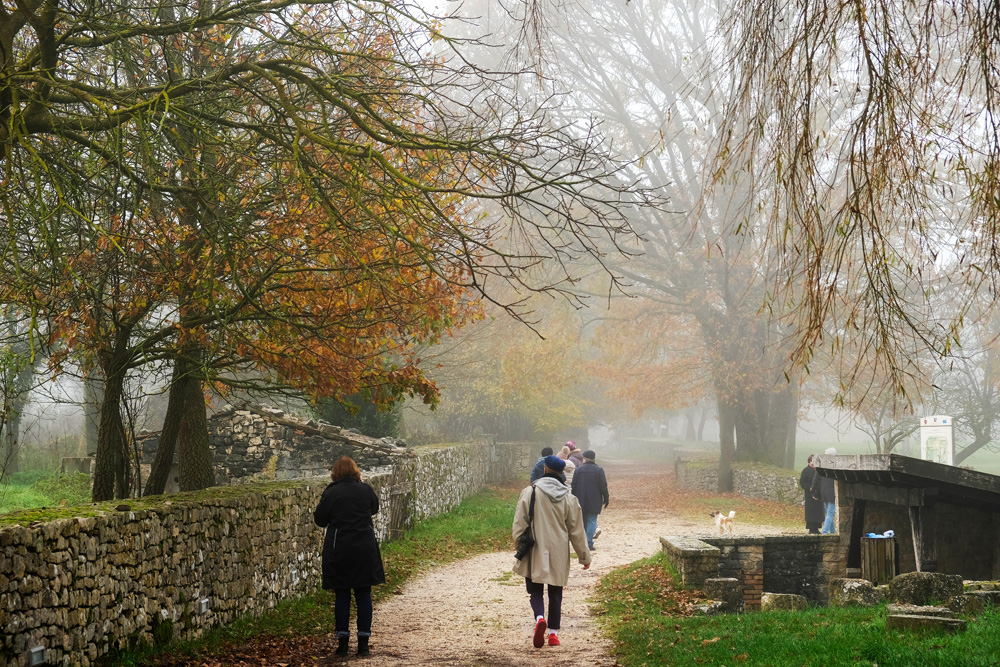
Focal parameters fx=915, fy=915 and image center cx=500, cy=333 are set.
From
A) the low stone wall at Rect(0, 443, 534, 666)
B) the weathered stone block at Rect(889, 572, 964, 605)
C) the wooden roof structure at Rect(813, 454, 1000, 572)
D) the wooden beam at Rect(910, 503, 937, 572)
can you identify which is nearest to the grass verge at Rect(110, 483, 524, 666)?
the low stone wall at Rect(0, 443, 534, 666)

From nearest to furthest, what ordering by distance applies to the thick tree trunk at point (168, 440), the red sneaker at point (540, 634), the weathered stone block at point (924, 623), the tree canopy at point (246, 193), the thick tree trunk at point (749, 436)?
the weathered stone block at point (924, 623) → the tree canopy at point (246, 193) → the red sneaker at point (540, 634) → the thick tree trunk at point (168, 440) → the thick tree trunk at point (749, 436)

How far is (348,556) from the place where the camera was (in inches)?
348

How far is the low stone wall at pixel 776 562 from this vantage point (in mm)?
12812

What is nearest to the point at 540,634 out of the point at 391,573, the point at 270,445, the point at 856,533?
the point at 391,573

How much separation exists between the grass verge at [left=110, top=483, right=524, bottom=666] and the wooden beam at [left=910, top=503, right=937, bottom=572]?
698 cm

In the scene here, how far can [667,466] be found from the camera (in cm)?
5278

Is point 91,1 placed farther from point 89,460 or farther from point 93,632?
point 89,460

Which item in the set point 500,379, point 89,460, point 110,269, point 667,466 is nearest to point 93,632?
→ point 110,269

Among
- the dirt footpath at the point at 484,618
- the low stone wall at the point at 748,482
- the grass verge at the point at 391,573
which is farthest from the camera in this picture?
the low stone wall at the point at 748,482

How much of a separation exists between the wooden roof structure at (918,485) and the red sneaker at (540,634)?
4.78 m

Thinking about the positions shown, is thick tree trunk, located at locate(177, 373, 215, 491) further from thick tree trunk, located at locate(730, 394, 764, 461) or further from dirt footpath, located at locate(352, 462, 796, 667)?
thick tree trunk, located at locate(730, 394, 764, 461)

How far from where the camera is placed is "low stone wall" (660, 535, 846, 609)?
504 inches

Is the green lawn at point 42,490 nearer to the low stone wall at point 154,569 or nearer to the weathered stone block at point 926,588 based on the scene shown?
the low stone wall at point 154,569

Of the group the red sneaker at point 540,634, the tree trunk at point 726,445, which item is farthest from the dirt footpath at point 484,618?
the tree trunk at point 726,445
